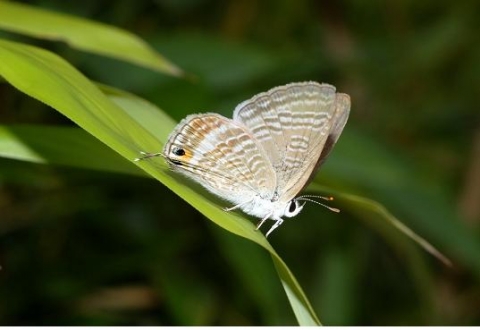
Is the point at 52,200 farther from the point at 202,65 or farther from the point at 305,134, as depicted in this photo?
the point at 305,134

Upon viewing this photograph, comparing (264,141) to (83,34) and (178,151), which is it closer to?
(178,151)

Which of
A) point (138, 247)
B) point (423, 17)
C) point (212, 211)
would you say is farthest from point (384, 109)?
point (212, 211)

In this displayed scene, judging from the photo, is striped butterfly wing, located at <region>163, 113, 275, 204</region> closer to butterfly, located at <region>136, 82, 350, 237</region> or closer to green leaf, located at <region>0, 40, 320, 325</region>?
butterfly, located at <region>136, 82, 350, 237</region>

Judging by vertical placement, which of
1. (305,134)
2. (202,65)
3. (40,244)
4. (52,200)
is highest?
(305,134)

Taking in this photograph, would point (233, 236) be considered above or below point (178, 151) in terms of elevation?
below

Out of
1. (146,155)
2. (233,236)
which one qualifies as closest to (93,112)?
(146,155)

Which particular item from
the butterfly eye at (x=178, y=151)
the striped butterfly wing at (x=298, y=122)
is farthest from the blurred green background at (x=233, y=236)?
the butterfly eye at (x=178, y=151)
